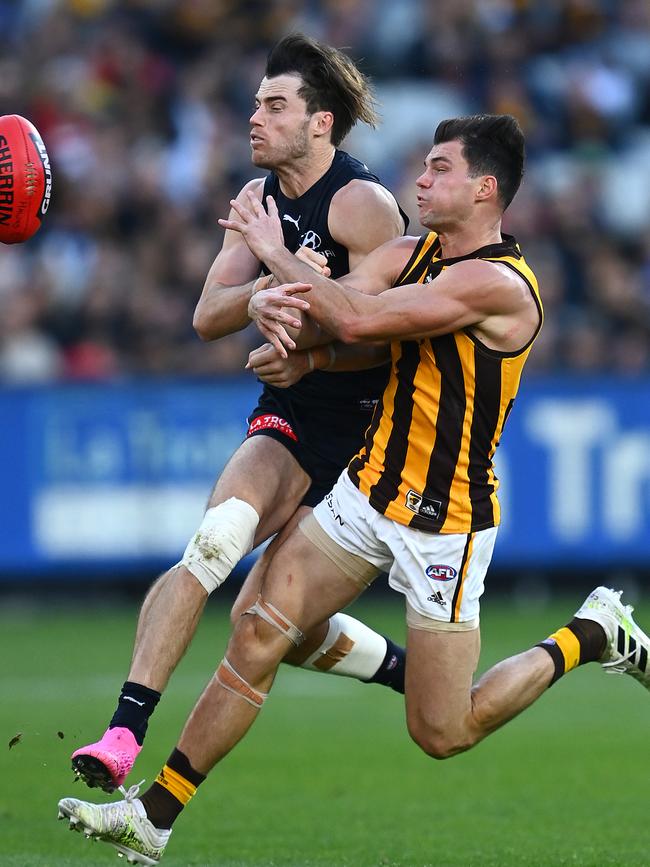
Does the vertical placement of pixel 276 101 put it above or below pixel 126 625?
above

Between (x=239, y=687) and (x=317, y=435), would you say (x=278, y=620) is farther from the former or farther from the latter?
(x=317, y=435)

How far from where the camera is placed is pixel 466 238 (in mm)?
6031

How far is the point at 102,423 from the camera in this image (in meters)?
13.1

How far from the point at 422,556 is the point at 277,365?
898mm

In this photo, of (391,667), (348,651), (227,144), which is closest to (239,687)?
(348,651)

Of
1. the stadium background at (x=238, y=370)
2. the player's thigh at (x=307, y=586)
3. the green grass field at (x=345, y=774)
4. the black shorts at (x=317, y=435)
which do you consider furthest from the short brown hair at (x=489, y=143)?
the stadium background at (x=238, y=370)

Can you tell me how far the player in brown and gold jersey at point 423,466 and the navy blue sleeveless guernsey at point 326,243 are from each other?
32 centimetres

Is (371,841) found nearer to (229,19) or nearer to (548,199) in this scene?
(548,199)

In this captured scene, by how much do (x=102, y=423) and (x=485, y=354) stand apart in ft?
24.9

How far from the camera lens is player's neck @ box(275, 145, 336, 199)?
6.49 metres

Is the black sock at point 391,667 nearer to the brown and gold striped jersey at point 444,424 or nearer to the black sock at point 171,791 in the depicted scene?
the brown and gold striped jersey at point 444,424

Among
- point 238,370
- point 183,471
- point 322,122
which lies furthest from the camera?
point 238,370

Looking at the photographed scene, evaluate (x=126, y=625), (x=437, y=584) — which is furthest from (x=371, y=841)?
(x=126, y=625)

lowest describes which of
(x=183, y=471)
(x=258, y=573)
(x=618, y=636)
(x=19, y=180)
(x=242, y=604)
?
(x=183, y=471)
